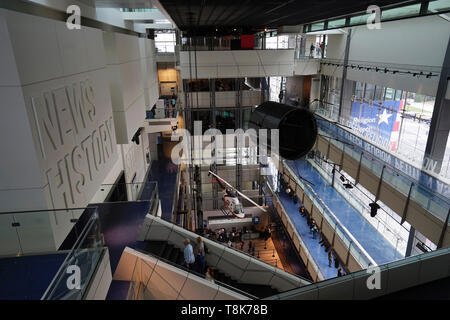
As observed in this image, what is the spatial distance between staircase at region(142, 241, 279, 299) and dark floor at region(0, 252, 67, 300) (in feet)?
13.1

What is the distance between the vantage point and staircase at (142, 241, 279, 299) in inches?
344

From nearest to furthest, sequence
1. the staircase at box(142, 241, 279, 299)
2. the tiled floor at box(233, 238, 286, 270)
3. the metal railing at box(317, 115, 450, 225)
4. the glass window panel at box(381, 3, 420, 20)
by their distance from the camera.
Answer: the glass window panel at box(381, 3, 420, 20) < the metal railing at box(317, 115, 450, 225) < the staircase at box(142, 241, 279, 299) < the tiled floor at box(233, 238, 286, 270)

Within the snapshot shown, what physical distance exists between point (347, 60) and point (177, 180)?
11.9 m

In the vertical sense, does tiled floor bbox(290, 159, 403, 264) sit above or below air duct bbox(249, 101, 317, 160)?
below

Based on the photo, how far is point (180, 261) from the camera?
29.7ft

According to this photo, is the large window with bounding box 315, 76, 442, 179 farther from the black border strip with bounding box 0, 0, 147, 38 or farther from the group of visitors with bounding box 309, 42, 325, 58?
the black border strip with bounding box 0, 0, 147, 38

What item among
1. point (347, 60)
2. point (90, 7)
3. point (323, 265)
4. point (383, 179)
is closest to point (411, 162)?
point (383, 179)

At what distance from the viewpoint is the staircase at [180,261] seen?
28.7ft

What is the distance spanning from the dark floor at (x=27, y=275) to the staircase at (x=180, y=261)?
3.99 meters

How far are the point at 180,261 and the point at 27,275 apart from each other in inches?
199

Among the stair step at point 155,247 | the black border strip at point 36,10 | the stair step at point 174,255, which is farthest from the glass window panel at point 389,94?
the black border strip at point 36,10

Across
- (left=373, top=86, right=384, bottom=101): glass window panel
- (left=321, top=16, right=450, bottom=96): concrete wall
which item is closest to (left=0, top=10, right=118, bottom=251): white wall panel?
(left=321, top=16, right=450, bottom=96): concrete wall

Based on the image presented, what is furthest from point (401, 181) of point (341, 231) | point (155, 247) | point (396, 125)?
point (155, 247)

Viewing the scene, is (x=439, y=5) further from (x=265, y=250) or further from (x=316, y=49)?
(x=265, y=250)
